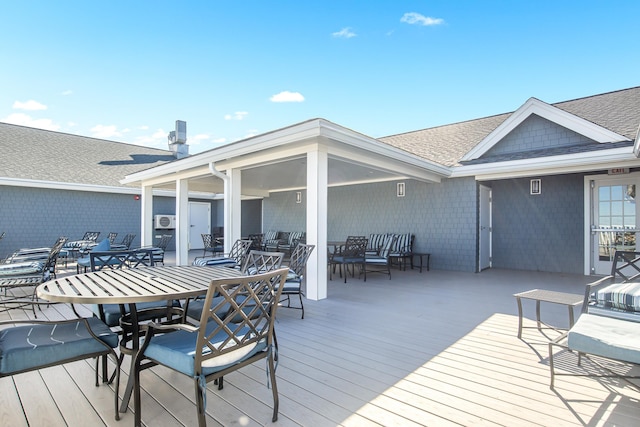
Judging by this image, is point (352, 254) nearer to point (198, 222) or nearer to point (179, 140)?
point (198, 222)

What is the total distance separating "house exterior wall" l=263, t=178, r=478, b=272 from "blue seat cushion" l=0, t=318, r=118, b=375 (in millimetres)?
7456

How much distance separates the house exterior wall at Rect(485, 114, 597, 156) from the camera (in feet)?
22.9

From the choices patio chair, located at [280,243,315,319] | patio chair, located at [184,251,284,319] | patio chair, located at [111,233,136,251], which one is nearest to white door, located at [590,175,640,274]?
patio chair, located at [280,243,315,319]

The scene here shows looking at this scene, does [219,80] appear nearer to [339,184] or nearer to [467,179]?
[339,184]

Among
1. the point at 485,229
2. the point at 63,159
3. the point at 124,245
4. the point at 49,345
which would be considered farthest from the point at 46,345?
the point at 63,159

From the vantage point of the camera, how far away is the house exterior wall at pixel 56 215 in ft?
30.9

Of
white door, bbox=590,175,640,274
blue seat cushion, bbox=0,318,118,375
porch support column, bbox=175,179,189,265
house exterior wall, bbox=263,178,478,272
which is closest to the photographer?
blue seat cushion, bbox=0,318,118,375

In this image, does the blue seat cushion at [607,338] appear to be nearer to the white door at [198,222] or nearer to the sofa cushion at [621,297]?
the sofa cushion at [621,297]

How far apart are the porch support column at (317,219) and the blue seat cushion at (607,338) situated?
3216 millimetres

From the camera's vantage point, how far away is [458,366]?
2619 millimetres

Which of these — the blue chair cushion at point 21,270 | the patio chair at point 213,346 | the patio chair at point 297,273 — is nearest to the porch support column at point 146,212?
the blue chair cushion at point 21,270

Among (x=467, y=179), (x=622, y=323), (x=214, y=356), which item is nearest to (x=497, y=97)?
(x=467, y=179)

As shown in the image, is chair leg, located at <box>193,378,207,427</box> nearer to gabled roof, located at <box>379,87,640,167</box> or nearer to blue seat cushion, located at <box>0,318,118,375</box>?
blue seat cushion, located at <box>0,318,118,375</box>

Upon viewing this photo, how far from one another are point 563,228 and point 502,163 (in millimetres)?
2292
